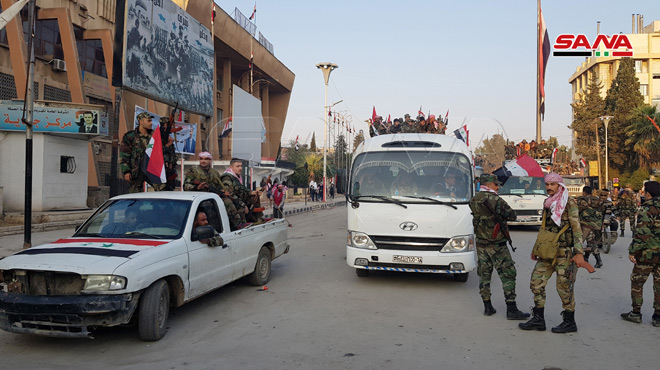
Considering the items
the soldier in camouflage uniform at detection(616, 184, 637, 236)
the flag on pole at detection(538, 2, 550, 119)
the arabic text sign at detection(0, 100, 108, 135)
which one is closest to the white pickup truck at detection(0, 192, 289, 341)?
the arabic text sign at detection(0, 100, 108, 135)

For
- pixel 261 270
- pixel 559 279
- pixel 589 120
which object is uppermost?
pixel 589 120

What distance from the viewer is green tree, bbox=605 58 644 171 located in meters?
56.4

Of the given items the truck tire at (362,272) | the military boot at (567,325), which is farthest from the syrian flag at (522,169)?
the truck tire at (362,272)

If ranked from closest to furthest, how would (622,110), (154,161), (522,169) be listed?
(522,169)
(154,161)
(622,110)

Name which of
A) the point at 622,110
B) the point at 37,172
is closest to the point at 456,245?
the point at 37,172

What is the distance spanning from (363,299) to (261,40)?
4115 centimetres

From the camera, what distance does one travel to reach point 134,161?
8.47 metres

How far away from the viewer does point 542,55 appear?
2238 centimetres

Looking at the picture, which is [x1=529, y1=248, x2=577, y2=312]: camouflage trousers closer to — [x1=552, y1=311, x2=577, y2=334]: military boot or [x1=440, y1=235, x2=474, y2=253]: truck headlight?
[x1=552, y1=311, x2=577, y2=334]: military boot

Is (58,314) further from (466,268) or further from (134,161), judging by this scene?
(466,268)

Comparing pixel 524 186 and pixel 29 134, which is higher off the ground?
pixel 29 134

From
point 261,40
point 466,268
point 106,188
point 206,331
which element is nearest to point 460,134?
point 466,268

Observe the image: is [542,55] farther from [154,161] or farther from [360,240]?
[154,161]

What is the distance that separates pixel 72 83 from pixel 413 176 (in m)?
19.7
